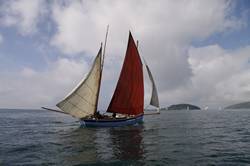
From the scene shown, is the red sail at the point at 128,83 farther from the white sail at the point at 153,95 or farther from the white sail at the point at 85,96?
the white sail at the point at 85,96

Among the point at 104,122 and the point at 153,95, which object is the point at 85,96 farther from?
the point at 153,95

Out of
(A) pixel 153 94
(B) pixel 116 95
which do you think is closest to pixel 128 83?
(B) pixel 116 95

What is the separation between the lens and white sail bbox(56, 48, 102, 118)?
47688mm

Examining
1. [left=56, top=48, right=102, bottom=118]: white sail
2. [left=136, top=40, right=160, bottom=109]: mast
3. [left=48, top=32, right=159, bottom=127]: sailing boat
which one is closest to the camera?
[left=56, top=48, right=102, bottom=118]: white sail

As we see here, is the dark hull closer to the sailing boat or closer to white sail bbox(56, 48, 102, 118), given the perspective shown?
the sailing boat

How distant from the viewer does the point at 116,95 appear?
171 ft

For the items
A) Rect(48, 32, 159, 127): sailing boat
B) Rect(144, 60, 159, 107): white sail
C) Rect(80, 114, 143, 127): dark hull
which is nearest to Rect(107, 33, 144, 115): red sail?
Rect(48, 32, 159, 127): sailing boat

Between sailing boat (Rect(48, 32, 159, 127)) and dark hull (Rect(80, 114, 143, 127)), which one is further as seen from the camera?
dark hull (Rect(80, 114, 143, 127))

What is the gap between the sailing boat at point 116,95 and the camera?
4918cm

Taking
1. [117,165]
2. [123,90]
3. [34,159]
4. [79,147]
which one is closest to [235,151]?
[117,165]

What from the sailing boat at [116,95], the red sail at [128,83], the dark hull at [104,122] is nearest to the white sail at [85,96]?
the sailing boat at [116,95]

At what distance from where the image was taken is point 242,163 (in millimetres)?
21594

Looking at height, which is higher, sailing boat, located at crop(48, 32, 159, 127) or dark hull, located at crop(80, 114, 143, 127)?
sailing boat, located at crop(48, 32, 159, 127)

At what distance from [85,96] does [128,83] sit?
9027mm
